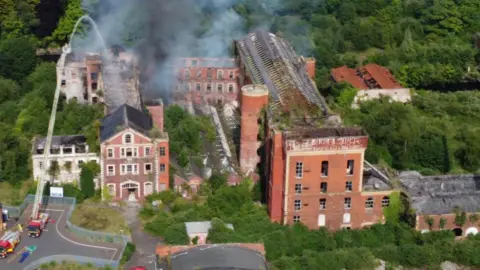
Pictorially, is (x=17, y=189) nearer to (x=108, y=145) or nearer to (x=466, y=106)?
(x=108, y=145)

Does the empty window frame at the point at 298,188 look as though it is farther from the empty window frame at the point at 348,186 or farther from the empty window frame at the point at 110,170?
the empty window frame at the point at 110,170

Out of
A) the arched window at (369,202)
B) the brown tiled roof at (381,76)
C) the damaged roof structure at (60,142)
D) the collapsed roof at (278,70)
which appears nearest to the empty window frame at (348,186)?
the arched window at (369,202)

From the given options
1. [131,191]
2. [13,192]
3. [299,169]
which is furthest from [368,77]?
[13,192]

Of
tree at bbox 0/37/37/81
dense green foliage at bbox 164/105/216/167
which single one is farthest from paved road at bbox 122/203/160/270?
tree at bbox 0/37/37/81

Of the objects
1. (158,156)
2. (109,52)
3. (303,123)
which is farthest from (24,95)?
(303,123)

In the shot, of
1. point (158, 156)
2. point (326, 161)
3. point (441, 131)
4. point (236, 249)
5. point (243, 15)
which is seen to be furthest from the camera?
point (243, 15)

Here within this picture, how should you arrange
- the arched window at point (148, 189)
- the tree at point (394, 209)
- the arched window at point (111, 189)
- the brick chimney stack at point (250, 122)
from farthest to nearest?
the brick chimney stack at point (250, 122)
the arched window at point (148, 189)
the arched window at point (111, 189)
the tree at point (394, 209)

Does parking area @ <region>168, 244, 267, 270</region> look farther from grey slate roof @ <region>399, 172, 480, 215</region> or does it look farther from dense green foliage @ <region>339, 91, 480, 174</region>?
dense green foliage @ <region>339, 91, 480, 174</region>
